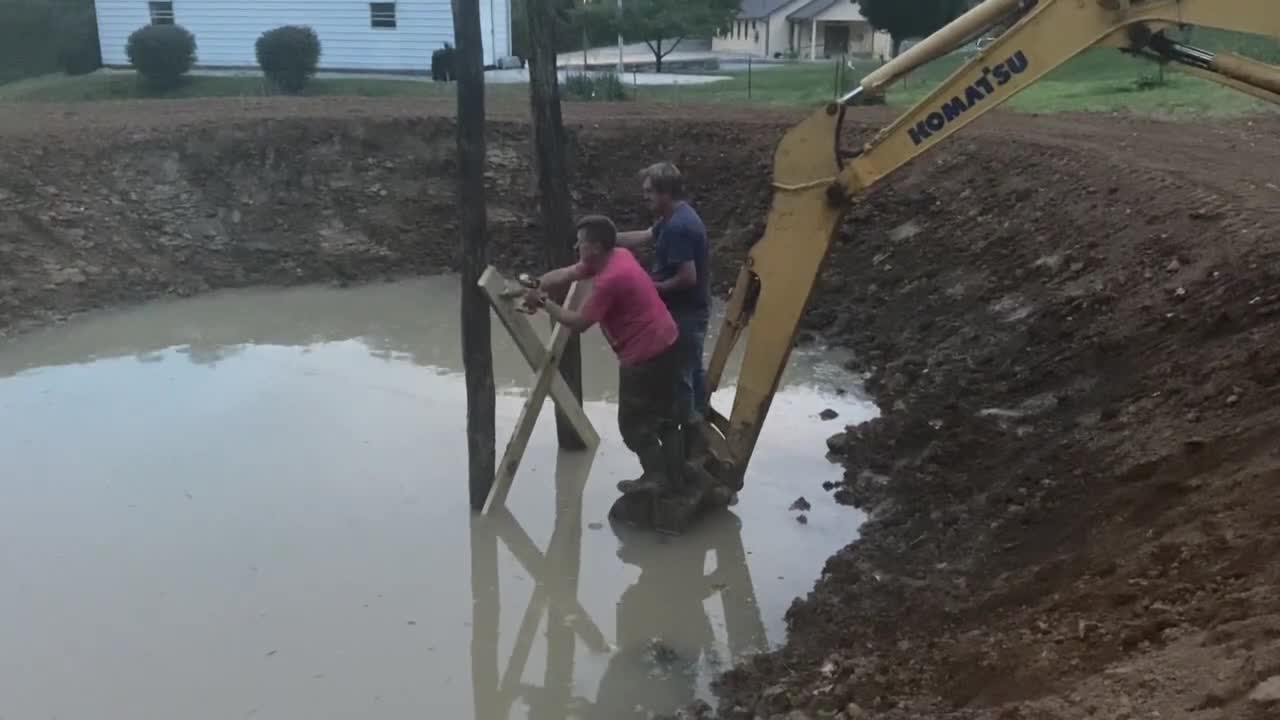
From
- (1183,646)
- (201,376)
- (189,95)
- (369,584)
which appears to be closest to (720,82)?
(189,95)

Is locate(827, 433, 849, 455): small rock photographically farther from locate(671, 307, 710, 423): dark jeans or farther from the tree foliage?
the tree foliage

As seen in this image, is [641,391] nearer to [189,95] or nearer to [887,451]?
[887,451]

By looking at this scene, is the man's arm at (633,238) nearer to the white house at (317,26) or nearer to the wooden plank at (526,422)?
the wooden plank at (526,422)

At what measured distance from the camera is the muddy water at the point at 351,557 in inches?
211

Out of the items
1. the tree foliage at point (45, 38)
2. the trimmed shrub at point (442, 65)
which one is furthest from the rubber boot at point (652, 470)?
the tree foliage at point (45, 38)

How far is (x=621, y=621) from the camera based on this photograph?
598 cm

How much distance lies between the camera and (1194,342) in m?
6.22

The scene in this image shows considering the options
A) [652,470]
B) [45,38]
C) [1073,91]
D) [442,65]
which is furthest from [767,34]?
[652,470]

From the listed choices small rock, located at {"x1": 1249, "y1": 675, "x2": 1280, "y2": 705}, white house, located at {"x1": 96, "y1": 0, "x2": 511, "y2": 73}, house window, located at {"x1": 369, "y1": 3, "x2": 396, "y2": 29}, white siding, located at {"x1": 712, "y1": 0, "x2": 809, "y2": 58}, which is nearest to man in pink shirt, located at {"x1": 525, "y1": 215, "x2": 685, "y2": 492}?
small rock, located at {"x1": 1249, "y1": 675, "x2": 1280, "y2": 705}

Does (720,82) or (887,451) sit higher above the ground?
(720,82)

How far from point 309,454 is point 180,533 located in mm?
1315

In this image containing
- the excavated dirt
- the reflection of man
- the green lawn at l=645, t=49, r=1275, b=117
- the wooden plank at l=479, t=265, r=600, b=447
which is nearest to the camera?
the excavated dirt

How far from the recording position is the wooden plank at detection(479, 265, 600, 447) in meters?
6.58

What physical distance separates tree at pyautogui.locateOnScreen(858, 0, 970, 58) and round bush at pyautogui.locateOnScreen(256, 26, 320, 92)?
41.7ft
